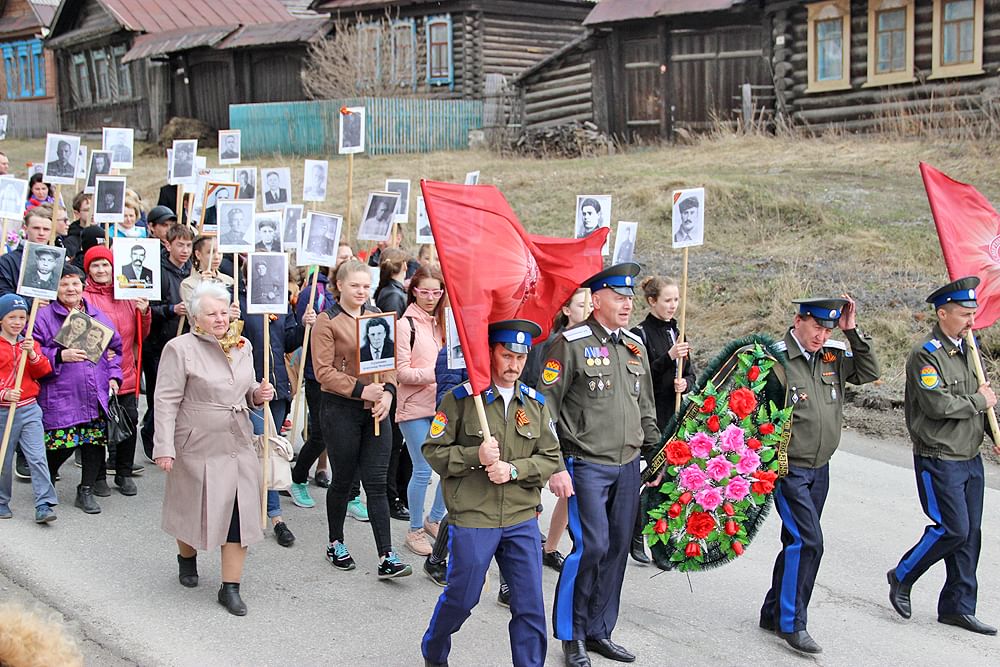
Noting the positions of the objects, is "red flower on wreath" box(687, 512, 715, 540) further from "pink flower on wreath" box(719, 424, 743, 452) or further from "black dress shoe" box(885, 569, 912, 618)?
"black dress shoe" box(885, 569, 912, 618)

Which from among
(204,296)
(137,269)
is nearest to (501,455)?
(204,296)

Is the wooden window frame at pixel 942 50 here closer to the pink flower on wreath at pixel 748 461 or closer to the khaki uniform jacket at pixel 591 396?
the pink flower on wreath at pixel 748 461

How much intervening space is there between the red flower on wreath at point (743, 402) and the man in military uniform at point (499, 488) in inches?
49.1

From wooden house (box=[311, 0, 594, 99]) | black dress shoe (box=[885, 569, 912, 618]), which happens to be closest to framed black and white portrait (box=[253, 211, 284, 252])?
black dress shoe (box=[885, 569, 912, 618])

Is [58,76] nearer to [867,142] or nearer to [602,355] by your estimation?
[867,142]

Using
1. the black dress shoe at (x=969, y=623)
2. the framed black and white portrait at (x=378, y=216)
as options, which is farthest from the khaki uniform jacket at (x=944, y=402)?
the framed black and white portrait at (x=378, y=216)

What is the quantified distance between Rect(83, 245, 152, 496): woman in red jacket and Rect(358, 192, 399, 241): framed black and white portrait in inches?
85.8

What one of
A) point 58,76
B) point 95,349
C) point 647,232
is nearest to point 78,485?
point 95,349

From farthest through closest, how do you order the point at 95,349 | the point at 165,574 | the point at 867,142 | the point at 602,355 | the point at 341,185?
the point at 341,185, the point at 867,142, the point at 95,349, the point at 165,574, the point at 602,355

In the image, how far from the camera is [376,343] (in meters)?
6.59

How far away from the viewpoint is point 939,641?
5.77m

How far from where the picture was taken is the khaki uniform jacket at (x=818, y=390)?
18.9 feet

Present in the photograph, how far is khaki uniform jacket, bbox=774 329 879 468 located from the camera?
5.77 metres

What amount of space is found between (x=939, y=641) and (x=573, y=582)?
1983 mm
